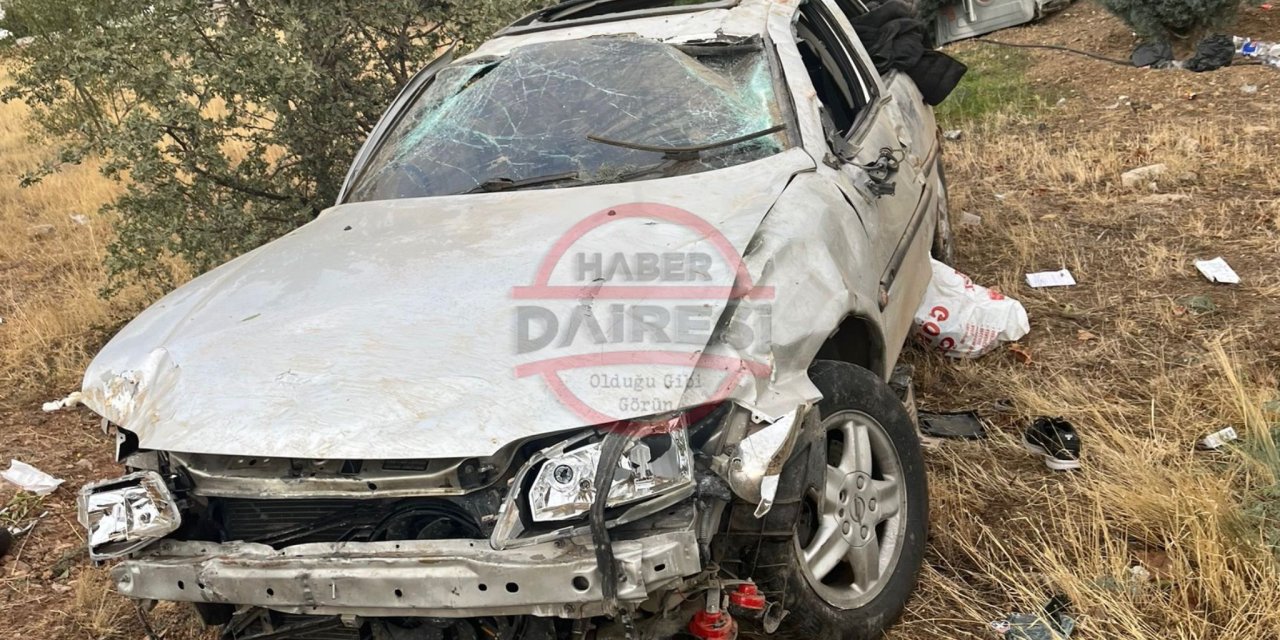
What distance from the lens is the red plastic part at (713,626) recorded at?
2141 mm

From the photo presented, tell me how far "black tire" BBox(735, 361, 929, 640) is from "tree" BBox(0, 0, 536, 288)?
364 centimetres

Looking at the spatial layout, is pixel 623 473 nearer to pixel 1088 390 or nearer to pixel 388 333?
pixel 388 333

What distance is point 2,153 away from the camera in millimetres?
12742

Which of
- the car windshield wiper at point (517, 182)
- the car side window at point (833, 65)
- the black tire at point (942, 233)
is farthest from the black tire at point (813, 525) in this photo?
the black tire at point (942, 233)

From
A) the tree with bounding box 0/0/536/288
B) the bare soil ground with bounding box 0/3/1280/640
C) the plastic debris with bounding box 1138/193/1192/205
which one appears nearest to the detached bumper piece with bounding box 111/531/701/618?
the bare soil ground with bounding box 0/3/1280/640

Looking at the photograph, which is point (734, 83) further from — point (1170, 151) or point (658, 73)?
point (1170, 151)

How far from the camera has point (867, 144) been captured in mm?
3461

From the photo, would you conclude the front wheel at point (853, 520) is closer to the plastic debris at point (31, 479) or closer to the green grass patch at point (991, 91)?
the plastic debris at point (31, 479)

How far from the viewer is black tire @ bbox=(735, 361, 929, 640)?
2193mm

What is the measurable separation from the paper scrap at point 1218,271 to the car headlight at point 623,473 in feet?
12.7

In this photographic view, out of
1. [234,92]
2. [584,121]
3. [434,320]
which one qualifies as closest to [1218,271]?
[584,121]

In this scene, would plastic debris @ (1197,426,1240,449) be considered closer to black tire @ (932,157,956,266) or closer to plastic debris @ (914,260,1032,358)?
plastic debris @ (914,260,1032,358)

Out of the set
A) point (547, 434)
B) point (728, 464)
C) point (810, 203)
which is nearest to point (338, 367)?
point (547, 434)

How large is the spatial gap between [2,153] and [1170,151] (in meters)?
13.7
